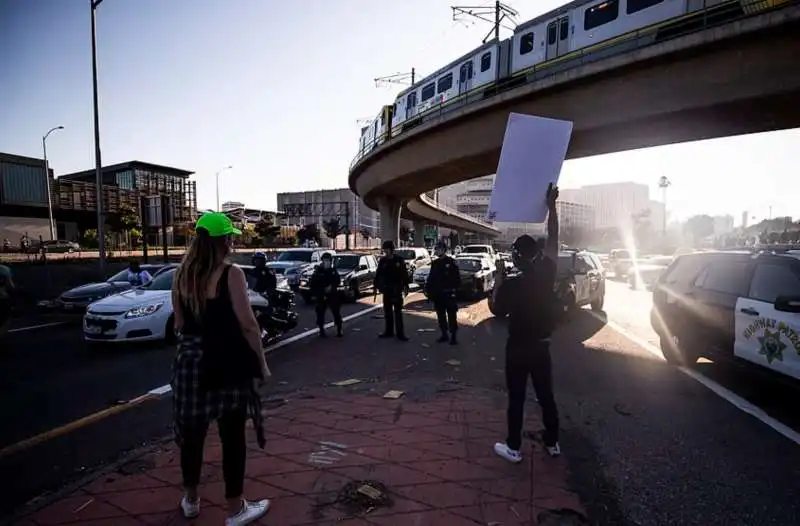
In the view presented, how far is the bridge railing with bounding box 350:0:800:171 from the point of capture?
12758mm

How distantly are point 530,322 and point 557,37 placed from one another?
1686cm

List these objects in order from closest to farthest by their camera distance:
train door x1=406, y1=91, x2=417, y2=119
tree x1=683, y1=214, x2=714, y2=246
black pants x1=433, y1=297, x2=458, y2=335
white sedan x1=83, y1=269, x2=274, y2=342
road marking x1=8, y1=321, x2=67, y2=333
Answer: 1. white sedan x1=83, y1=269, x2=274, y2=342
2. black pants x1=433, y1=297, x2=458, y2=335
3. road marking x1=8, y1=321, x2=67, y2=333
4. train door x1=406, y1=91, x2=417, y2=119
5. tree x1=683, y1=214, x2=714, y2=246

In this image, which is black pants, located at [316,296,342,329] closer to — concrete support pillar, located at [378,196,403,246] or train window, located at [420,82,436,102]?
train window, located at [420,82,436,102]

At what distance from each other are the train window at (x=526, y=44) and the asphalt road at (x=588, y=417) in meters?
13.4

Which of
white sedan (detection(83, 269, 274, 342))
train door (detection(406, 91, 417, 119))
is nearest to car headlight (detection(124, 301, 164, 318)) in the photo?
white sedan (detection(83, 269, 274, 342))

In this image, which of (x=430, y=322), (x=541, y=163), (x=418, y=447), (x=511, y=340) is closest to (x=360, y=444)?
(x=418, y=447)

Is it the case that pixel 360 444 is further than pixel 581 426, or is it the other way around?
pixel 581 426

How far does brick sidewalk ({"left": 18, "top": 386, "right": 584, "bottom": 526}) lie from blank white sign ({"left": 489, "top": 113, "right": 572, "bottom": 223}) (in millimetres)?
1990

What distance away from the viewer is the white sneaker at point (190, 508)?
2.88 m

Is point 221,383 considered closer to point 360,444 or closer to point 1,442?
point 360,444

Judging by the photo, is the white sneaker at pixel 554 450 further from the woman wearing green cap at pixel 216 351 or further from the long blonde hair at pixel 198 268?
the long blonde hair at pixel 198 268

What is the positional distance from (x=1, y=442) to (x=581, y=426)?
5.46m

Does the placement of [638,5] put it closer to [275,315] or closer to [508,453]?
[275,315]

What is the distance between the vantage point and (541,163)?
12.3ft
